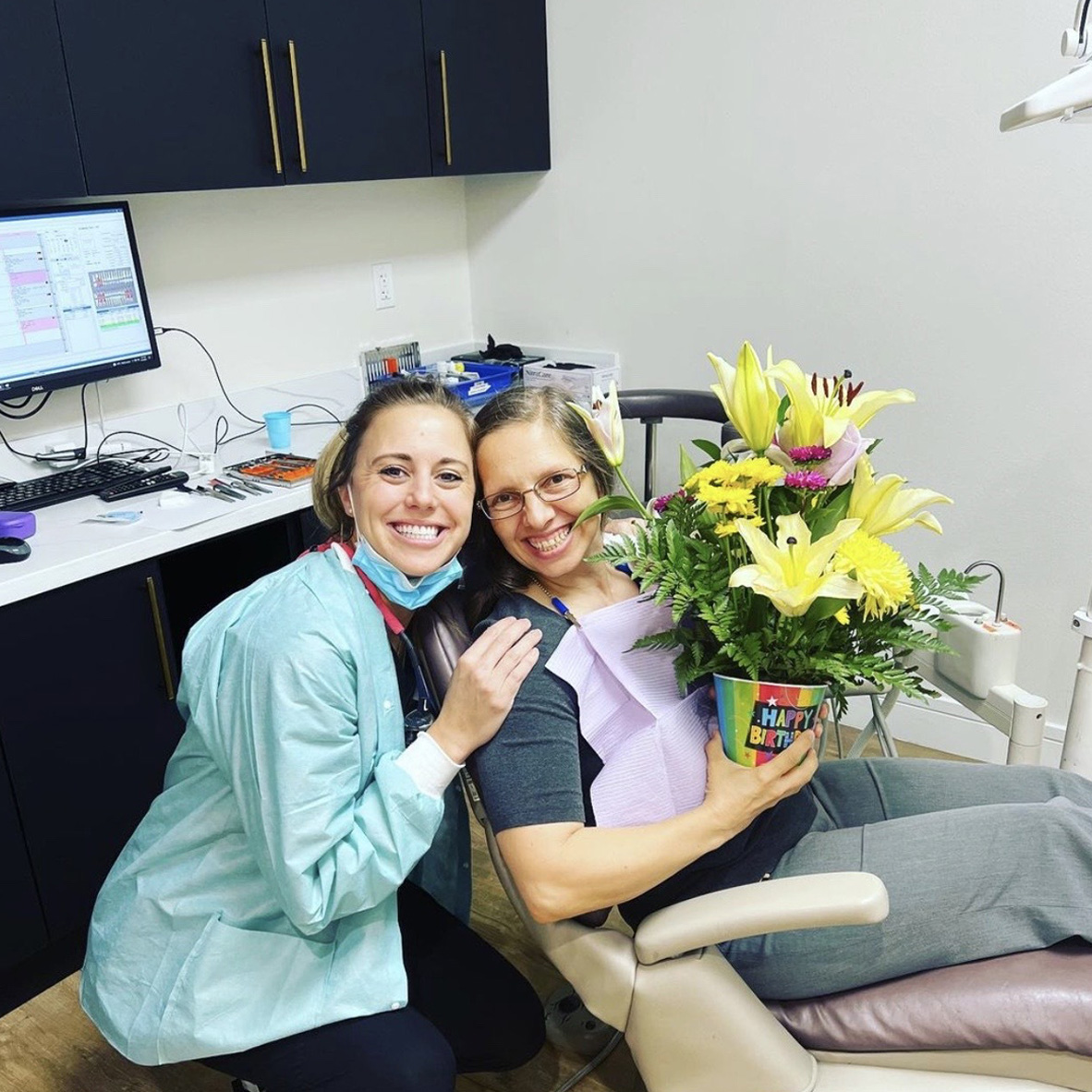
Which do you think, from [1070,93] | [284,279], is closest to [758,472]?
[1070,93]

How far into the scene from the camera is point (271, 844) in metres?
1.15

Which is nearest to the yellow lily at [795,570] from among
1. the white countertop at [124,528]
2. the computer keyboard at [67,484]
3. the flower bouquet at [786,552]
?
the flower bouquet at [786,552]

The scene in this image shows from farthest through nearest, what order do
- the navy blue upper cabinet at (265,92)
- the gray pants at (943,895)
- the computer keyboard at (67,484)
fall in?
the computer keyboard at (67,484) < the navy blue upper cabinet at (265,92) < the gray pants at (943,895)

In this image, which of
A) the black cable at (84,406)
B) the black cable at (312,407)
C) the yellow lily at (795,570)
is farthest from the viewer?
the black cable at (312,407)

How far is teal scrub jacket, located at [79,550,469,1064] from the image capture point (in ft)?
3.74

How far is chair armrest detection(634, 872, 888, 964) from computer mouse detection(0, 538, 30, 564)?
125cm

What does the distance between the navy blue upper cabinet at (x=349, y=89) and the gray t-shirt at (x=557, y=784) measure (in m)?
1.47

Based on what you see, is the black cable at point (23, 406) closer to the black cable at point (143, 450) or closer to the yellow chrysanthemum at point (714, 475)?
the black cable at point (143, 450)

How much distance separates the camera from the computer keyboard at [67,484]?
1.96 metres

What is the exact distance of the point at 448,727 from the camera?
119 centimetres

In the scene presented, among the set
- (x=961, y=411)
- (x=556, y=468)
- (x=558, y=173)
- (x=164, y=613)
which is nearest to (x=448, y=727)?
(x=556, y=468)

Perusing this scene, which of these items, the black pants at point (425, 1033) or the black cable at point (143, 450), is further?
the black cable at point (143, 450)

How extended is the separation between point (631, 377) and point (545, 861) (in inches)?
78.4

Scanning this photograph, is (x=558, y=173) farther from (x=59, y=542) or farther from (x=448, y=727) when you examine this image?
(x=448, y=727)
